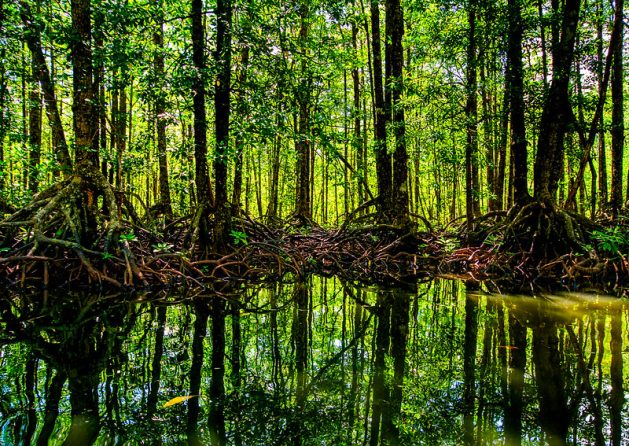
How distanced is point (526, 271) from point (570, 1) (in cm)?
464

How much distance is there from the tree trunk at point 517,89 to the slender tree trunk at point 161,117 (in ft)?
19.7

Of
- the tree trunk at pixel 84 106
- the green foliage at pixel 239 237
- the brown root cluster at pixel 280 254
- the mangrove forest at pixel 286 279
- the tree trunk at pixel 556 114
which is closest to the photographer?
the mangrove forest at pixel 286 279

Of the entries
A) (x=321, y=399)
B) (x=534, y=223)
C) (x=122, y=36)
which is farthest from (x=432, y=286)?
(x=122, y=36)

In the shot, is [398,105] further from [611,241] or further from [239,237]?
[611,241]

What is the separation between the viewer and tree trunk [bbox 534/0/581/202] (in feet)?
22.5

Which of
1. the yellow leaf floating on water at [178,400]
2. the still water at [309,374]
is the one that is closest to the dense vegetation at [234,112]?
the still water at [309,374]

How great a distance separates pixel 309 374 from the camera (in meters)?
2.91

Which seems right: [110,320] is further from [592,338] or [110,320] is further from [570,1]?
[570,1]

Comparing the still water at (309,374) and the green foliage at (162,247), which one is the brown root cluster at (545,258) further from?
the green foliage at (162,247)

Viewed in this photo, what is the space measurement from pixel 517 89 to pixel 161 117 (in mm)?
6406

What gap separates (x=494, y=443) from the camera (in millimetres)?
2023

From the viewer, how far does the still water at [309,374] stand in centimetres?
210

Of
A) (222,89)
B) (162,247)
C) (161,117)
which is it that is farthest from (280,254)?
(161,117)

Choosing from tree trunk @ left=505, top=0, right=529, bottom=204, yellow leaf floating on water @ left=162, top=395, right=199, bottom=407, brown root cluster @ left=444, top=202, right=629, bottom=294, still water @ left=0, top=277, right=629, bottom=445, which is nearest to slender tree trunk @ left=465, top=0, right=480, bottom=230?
tree trunk @ left=505, top=0, right=529, bottom=204
